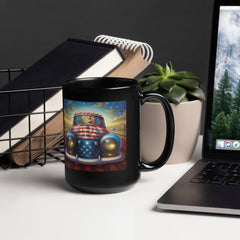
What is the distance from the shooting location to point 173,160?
99 cm

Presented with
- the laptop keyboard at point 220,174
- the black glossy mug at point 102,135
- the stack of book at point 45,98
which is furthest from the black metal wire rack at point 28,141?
the laptop keyboard at point 220,174

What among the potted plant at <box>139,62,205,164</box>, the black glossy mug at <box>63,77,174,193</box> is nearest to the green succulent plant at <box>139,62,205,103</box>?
the potted plant at <box>139,62,205,164</box>

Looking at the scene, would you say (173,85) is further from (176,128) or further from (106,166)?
(106,166)

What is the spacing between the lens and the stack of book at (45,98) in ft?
3.11

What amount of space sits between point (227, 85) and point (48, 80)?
0.33 meters

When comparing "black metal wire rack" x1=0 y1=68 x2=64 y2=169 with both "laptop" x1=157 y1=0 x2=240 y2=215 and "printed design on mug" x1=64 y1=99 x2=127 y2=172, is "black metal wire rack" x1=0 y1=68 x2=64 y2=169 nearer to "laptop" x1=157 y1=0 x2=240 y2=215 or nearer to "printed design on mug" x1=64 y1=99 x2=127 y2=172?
"printed design on mug" x1=64 y1=99 x2=127 y2=172

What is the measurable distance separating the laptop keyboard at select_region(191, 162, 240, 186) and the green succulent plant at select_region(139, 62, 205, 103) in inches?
5.0

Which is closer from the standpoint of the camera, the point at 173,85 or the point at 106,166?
the point at 106,166

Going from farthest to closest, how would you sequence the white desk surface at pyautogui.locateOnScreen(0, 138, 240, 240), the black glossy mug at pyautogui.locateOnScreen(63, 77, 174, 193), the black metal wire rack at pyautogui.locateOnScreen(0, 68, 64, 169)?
the black metal wire rack at pyautogui.locateOnScreen(0, 68, 64, 169) < the black glossy mug at pyautogui.locateOnScreen(63, 77, 174, 193) < the white desk surface at pyautogui.locateOnScreen(0, 138, 240, 240)

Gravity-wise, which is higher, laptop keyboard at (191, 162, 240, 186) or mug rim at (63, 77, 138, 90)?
mug rim at (63, 77, 138, 90)

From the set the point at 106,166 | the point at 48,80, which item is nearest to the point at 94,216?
the point at 106,166

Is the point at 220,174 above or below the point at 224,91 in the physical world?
below

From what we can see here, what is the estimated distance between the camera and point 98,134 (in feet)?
2.64

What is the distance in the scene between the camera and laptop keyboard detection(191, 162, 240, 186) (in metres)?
0.84
